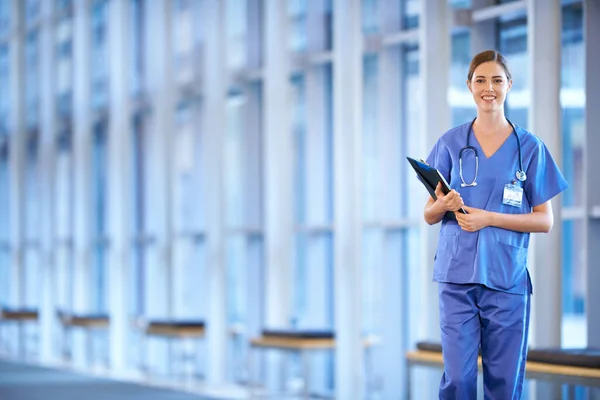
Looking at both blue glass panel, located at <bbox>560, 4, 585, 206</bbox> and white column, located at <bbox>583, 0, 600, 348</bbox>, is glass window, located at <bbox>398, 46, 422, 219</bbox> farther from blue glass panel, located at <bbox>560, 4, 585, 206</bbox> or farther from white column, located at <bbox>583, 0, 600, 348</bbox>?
white column, located at <bbox>583, 0, 600, 348</bbox>

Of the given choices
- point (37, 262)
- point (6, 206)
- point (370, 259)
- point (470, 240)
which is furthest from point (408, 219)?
point (6, 206)

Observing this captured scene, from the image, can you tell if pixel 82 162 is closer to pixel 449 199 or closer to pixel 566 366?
pixel 566 366

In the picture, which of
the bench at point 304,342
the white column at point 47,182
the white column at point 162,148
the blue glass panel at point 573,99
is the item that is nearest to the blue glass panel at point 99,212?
Answer: the white column at point 47,182

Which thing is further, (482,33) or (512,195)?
(482,33)

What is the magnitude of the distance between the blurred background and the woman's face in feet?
6.35

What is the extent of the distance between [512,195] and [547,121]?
2.51m

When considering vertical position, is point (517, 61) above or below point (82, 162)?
above

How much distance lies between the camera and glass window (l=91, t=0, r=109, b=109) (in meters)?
12.1

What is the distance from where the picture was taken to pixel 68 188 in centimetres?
1330

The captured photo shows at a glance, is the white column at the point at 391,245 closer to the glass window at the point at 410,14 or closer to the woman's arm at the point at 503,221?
the glass window at the point at 410,14

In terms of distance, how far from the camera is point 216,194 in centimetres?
871

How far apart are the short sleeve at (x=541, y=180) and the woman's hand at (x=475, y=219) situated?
194mm

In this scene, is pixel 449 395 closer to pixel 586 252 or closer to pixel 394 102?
pixel 586 252

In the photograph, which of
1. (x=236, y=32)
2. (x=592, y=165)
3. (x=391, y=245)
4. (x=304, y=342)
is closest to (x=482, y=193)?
(x=592, y=165)
